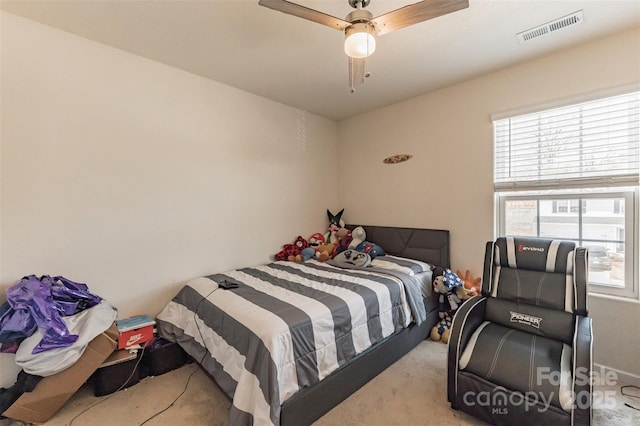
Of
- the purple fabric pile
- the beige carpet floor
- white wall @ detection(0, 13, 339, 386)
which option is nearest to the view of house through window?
the beige carpet floor

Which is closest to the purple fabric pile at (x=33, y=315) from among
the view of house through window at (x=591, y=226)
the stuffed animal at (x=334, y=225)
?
the stuffed animal at (x=334, y=225)

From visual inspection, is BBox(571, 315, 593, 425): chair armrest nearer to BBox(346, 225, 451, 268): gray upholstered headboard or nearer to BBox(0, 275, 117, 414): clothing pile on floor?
BBox(346, 225, 451, 268): gray upholstered headboard

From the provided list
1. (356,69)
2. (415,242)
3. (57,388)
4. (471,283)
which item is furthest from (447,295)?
(57,388)

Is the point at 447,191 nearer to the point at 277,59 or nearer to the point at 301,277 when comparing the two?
the point at 301,277

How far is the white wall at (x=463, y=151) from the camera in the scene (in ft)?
7.07

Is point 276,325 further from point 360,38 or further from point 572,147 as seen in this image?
point 572,147

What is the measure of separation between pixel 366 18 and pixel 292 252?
8.47 ft

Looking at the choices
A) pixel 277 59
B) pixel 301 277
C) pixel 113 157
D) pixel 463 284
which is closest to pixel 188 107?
pixel 113 157

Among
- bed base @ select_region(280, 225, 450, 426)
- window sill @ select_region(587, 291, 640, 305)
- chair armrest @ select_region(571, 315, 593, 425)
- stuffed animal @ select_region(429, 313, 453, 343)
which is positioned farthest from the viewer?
stuffed animal @ select_region(429, 313, 453, 343)

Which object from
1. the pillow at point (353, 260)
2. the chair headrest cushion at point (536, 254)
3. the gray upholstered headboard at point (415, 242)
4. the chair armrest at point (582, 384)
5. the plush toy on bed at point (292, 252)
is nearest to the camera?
the chair armrest at point (582, 384)

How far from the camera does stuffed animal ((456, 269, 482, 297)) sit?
2811 millimetres

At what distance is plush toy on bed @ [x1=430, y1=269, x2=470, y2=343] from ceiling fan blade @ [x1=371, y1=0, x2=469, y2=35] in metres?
2.27

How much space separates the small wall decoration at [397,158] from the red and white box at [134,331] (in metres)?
→ 3.12

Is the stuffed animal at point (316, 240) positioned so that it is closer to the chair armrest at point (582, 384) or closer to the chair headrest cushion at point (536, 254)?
the chair headrest cushion at point (536, 254)
